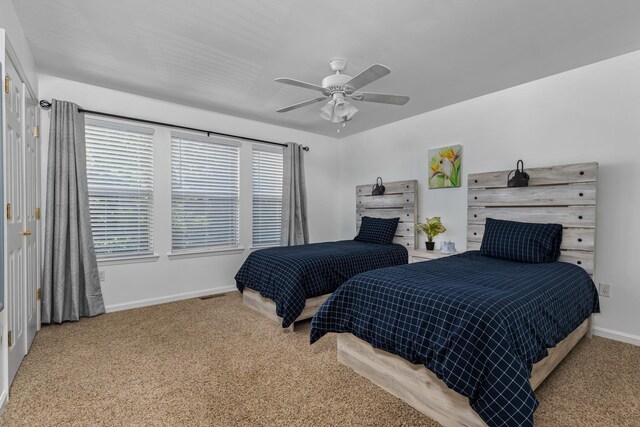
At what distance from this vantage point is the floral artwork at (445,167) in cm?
378

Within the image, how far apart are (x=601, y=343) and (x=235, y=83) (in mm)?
4146

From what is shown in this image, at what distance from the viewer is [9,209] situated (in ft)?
6.36

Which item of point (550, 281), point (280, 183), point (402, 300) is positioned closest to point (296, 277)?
point (402, 300)

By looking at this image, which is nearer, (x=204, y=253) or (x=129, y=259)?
(x=129, y=259)

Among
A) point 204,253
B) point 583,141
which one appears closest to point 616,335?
point 583,141

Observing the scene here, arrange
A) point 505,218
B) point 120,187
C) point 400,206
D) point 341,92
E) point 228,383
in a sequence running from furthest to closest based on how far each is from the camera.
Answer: point 400,206
point 120,187
point 505,218
point 341,92
point 228,383

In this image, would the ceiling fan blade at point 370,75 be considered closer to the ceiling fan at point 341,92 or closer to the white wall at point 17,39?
the ceiling fan at point 341,92

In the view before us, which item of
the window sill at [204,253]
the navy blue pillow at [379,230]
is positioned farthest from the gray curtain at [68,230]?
the navy blue pillow at [379,230]

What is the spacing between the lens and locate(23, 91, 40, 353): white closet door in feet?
8.07

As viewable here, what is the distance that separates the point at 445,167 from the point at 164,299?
12.6 ft

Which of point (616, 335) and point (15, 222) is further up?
point (15, 222)

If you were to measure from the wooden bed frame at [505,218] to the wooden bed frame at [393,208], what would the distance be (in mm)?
814

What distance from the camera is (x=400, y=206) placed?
439cm

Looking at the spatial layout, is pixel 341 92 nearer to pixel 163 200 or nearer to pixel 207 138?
pixel 207 138
